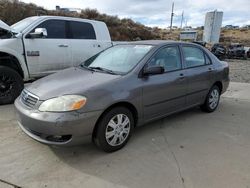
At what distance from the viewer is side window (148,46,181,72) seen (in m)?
4.15

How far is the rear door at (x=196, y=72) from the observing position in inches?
186

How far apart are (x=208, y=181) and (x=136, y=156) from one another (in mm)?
974

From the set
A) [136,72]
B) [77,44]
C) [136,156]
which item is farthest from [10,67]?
[136,156]

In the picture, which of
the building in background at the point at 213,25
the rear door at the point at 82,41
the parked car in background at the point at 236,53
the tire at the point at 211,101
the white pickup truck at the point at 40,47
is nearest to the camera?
the tire at the point at 211,101

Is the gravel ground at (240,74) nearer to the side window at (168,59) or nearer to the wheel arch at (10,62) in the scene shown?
the side window at (168,59)

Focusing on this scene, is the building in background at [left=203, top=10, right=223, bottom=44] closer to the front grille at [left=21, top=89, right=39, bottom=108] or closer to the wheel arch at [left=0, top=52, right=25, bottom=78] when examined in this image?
the wheel arch at [left=0, top=52, right=25, bottom=78]

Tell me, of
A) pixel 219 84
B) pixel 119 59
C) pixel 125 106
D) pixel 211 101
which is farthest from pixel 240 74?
pixel 125 106

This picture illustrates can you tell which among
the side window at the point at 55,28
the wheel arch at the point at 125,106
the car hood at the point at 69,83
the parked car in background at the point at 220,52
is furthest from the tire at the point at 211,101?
the parked car in background at the point at 220,52

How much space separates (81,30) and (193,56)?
3.19 m

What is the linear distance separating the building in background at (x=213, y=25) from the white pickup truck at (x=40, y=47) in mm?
33134

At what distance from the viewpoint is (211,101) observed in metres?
Answer: 5.42

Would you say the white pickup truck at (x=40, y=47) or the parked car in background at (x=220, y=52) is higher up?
the white pickup truck at (x=40, y=47)

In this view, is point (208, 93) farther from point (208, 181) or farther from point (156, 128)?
point (208, 181)

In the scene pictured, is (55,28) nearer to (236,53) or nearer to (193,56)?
(193,56)
